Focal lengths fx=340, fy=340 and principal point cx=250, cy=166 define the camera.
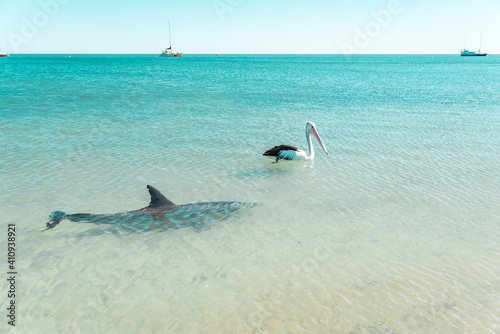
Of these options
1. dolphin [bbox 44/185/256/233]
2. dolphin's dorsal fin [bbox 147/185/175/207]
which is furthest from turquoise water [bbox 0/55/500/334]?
dolphin's dorsal fin [bbox 147/185/175/207]

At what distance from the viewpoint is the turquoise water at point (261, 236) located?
480 centimetres

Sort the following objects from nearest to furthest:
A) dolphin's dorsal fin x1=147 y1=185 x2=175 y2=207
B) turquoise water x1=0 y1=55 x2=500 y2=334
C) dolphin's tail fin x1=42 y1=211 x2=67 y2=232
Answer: turquoise water x1=0 y1=55 x2=500 y2=334 → dolphin's tail fin x1=42 y1=211 x2=67 y2=232 → dolphin's dorsal fin x1=147 y1=185 x2=175 y2=207

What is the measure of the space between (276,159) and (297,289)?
6674 millimetres

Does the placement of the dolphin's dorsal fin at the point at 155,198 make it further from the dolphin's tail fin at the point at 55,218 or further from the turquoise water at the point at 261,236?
the dolphin's tail fin at the point at 55,218

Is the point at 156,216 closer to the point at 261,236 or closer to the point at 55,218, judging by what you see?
the point at 55,218

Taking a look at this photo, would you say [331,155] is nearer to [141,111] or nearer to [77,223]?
[77,223]

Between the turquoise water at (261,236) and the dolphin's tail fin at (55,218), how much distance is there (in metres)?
0.23

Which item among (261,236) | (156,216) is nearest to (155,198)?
(156,216)

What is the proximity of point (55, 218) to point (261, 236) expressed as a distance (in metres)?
4.37

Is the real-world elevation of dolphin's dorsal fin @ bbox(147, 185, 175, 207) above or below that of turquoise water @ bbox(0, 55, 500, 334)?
above

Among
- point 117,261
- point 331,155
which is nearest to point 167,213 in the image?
point 117,261

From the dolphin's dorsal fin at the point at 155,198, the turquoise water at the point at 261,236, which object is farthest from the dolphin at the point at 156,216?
the turquoise water at the point at 261,236

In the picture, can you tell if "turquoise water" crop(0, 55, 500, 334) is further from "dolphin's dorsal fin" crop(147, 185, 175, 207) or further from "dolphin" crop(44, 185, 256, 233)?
"dolphin's dorsal fin" crop(147, 185, 175, 207)

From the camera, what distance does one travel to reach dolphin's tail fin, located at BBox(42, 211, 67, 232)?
23.1ft
